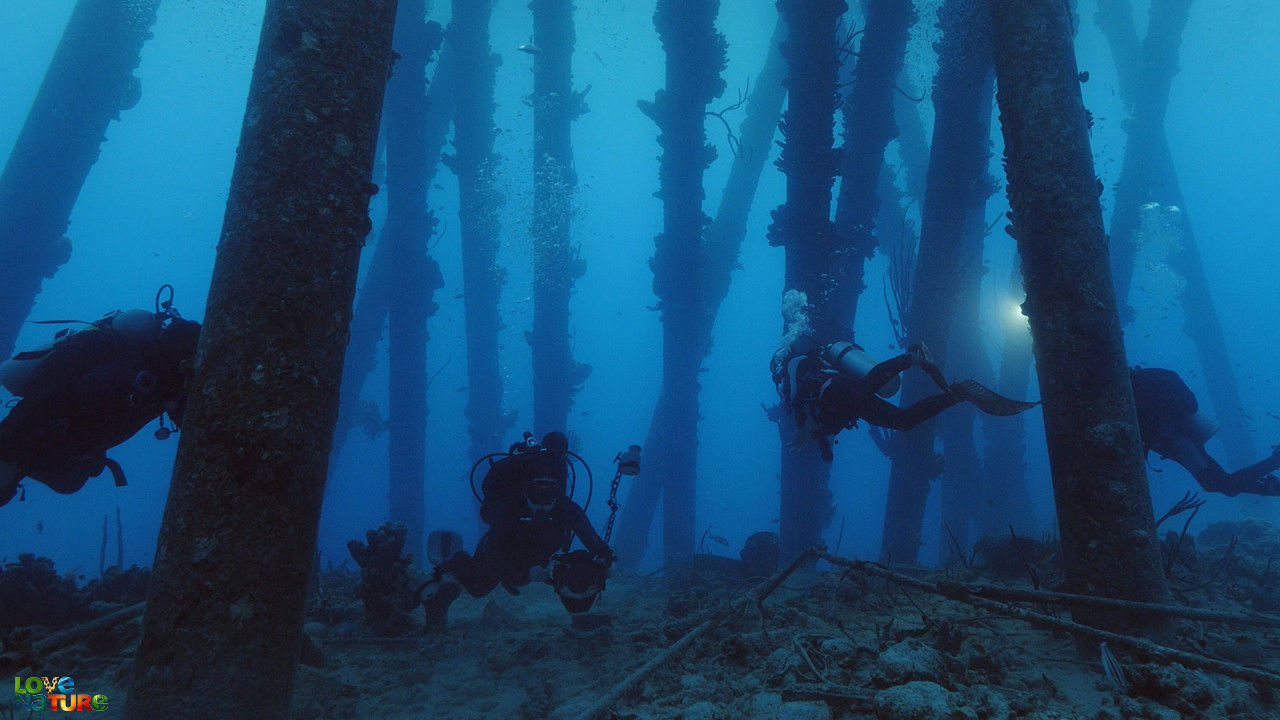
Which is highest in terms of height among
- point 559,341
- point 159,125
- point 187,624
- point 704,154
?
point 159,125

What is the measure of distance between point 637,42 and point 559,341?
68.6 m

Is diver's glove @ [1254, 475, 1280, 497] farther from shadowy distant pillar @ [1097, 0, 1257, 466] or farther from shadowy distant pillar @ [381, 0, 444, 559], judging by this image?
shadowy distant pillar @ [381, 0, 444, 559]

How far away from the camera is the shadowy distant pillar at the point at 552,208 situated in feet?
58.6

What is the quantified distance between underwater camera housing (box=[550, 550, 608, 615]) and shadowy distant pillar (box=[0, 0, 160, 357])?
13.7m

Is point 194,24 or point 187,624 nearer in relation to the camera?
point 187,624

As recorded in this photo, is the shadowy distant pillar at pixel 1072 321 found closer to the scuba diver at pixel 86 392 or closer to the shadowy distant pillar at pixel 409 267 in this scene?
the scuba diver at pixel 86 392

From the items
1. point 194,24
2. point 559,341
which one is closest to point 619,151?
point 194,24

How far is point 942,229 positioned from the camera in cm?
1025

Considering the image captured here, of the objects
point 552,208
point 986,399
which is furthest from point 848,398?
point 552,208

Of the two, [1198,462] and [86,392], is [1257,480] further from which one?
[86,392]

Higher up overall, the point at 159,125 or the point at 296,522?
the point at 159,125

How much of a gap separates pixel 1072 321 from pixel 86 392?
20.2ft

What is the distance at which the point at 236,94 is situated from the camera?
4488 inches

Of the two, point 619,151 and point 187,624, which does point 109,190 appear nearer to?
point 619,151
